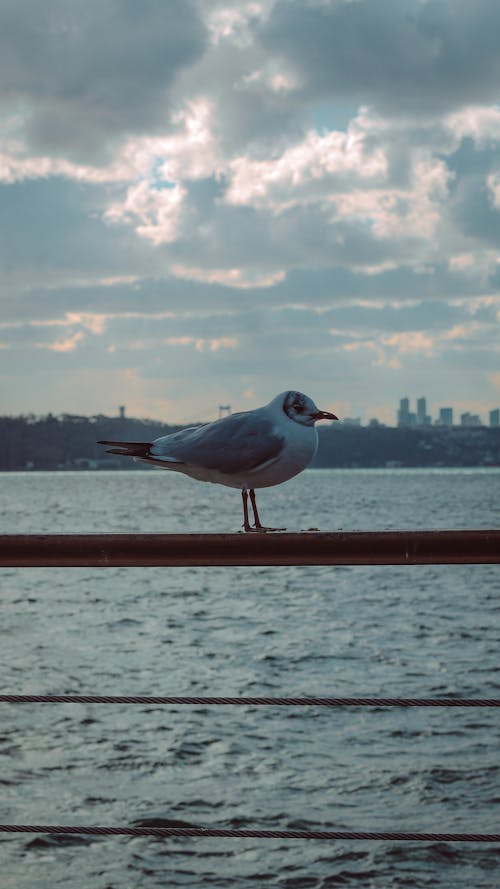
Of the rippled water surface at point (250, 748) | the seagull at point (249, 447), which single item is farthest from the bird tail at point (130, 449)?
the rippled water surface at point (250, 748)

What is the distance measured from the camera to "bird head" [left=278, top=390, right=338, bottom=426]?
3.31 m

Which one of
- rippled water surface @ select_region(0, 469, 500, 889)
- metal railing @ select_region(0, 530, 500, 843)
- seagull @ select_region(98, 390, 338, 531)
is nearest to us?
metal railing @ select_region(0, 530, 500, 843)

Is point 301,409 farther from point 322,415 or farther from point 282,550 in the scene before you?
point 282,550

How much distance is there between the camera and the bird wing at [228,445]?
322 centimetres

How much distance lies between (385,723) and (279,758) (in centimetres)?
215

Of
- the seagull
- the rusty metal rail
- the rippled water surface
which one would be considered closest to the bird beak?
the seagull

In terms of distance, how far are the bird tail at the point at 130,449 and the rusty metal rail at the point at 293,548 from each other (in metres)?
0.69

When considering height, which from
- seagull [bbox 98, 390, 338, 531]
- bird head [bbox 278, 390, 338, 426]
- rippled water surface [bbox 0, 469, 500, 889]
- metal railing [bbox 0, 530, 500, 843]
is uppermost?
bird head [bbox 278, 390, 338, 426]

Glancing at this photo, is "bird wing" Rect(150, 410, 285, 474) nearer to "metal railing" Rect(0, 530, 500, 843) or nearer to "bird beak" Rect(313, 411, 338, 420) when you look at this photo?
"bird beak" Rect(313, 411, 338, 420)

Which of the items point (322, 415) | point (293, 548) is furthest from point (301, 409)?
point (293, 548)

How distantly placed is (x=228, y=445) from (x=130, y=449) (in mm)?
330

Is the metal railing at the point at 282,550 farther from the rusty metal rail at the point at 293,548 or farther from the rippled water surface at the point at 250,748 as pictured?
the rippled water surface at the point at 250,748

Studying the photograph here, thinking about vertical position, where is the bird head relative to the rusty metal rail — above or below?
above

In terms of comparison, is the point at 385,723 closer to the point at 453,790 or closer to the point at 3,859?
the point at 453,790
